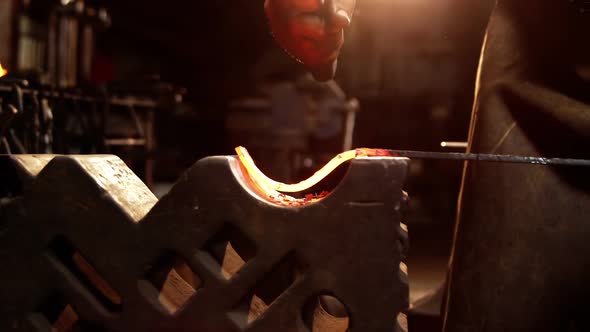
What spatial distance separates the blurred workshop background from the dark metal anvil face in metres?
5.38

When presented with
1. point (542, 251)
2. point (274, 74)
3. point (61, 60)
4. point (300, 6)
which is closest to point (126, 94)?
point (61, 60)

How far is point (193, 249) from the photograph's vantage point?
6.57ft

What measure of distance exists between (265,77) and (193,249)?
1226 centimetres

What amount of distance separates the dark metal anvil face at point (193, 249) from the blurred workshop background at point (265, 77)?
5.38 meters

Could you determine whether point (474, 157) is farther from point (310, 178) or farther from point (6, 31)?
point (6, 31)

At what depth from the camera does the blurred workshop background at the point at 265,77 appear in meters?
10.6

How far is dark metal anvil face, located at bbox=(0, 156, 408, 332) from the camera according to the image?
185 centimetres

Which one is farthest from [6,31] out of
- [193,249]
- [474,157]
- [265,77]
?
[474,157]

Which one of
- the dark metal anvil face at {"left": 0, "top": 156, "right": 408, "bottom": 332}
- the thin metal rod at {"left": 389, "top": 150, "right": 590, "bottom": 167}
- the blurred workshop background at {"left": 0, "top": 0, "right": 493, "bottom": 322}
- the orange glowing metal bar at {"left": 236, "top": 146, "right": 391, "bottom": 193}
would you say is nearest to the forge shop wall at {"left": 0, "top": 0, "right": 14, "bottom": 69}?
the blurred workshop background at {"left": 0, "top": 0, "right": 493, "bottom": 322}

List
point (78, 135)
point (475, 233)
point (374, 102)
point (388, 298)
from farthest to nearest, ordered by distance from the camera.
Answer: point (374, 102), point (78, 135), point (475, 233), point (388, 298)

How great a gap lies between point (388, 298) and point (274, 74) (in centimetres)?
1258

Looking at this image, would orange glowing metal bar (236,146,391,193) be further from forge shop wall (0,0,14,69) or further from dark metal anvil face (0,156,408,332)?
forge shop wall (0,0,14,69)

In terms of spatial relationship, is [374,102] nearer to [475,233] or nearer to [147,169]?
[147,169]

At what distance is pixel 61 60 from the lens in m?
10.8
